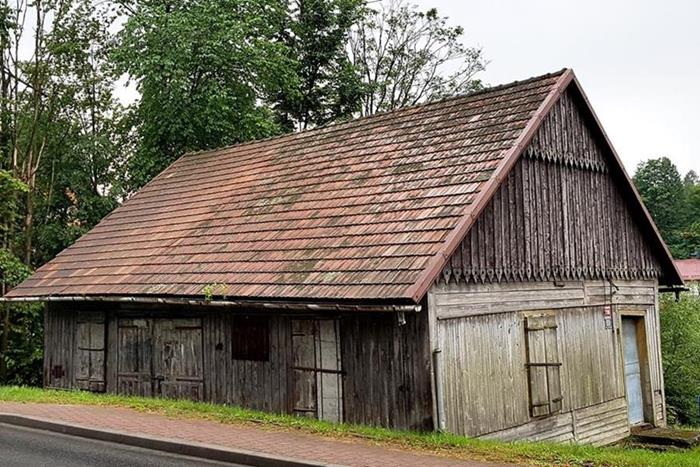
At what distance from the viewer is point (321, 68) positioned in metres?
35.2

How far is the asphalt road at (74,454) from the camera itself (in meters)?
8.89

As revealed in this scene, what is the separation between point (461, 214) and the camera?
11.6 meters

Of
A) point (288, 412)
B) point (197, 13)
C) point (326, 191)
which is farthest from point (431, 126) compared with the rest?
point (197, 13)

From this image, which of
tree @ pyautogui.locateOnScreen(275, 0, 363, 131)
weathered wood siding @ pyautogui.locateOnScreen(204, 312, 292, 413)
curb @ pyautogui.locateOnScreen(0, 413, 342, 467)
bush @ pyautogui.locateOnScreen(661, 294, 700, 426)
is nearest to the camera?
curb @ pyautogui.locateOnScreen(0, 413, 342, 467)

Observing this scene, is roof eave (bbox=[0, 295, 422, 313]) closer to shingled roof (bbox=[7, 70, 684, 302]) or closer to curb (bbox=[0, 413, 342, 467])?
shingled roof (bbox=[7, 70, 684, 302])

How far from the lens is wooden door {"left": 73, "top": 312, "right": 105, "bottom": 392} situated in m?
16.7

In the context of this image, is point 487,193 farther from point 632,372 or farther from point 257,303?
point 632,372

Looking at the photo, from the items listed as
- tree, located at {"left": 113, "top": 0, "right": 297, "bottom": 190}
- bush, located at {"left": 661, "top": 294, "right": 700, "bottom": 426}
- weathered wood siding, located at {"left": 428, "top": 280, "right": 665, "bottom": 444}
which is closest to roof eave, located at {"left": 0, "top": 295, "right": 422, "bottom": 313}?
weathered wood siding, located at {"left": 428, "top": 280, "right": 665, "bottom": 444}

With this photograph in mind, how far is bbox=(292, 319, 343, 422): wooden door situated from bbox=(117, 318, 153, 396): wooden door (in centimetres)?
438

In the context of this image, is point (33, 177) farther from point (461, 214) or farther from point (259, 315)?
point (461, 214)

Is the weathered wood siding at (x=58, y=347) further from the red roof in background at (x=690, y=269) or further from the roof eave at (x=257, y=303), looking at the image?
the red roof in background at (x=690, y=269)

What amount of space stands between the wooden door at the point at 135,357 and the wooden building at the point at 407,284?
44 mm

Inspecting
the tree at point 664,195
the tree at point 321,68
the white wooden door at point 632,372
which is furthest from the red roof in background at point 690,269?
the white wooden door at point 632,372

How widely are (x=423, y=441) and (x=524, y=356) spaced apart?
3.66m
